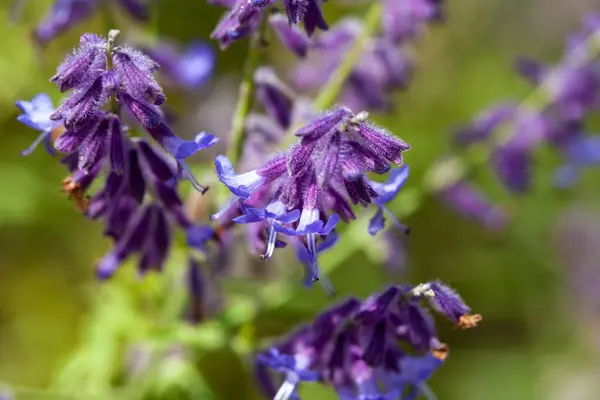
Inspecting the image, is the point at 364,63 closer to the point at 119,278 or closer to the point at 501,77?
the point at 119,278

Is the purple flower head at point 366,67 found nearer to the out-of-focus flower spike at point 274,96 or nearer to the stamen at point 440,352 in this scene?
the out-of-focus flower spike at point 274,96

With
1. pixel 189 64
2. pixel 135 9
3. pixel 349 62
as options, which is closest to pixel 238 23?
pixel 349 62

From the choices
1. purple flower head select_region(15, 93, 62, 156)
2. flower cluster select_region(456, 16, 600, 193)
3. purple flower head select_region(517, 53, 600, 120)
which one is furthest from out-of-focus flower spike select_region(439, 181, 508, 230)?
purple flower head select_region(15, 93, 62, 156)

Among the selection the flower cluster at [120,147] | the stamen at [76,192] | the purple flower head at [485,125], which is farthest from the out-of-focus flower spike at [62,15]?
the purple flower head at [485,125]

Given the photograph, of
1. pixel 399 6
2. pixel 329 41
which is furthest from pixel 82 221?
pixel 399 6

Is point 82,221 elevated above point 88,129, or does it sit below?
above

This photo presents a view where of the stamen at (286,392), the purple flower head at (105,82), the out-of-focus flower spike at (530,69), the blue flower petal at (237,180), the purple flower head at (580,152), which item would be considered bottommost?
the stamen at (286,392)
